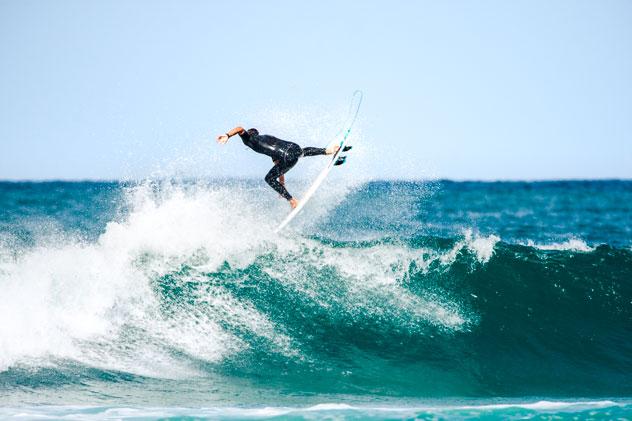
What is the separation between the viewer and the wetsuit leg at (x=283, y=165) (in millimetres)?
10297

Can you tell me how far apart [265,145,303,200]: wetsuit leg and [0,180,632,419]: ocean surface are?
905 mm

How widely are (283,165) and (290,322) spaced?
8.51ft

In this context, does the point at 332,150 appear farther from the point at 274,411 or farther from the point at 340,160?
the point at 274,411

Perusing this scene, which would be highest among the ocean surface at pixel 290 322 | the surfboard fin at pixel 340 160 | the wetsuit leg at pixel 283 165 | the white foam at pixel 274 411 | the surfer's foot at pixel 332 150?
the surfer's foot at pixel 332 150

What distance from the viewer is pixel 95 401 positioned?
6770mm

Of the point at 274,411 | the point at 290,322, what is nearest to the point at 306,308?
the point at 290,322

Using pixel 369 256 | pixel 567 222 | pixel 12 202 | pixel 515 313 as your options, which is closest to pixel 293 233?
pixel 369 256

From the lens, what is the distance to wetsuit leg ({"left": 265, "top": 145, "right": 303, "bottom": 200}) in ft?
33.8

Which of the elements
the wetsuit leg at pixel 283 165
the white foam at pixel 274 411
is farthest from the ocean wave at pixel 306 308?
the wetsuit leg at pixel 283 165

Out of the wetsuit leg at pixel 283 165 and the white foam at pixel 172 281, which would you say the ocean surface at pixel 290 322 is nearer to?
the white foam at pixel 172 281

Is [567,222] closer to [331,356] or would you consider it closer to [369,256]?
[369,256]

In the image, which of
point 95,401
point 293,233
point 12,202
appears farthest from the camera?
point 12,202

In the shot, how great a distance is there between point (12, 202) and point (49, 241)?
84.2ft

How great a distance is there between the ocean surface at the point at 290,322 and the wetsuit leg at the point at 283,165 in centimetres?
90
